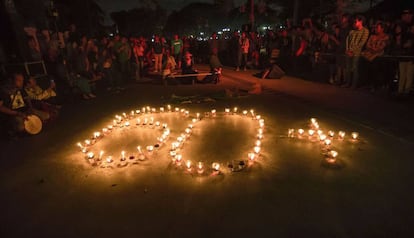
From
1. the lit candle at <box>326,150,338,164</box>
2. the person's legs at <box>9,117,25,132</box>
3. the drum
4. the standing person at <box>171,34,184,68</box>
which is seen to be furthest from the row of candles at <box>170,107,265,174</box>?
the standing person at <box>171,34,184,68</box>

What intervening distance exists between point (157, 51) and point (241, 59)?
178 inches

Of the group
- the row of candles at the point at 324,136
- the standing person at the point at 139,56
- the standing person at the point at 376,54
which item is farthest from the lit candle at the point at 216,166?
the standing person at the point at 139,56

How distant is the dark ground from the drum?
0.20 meters

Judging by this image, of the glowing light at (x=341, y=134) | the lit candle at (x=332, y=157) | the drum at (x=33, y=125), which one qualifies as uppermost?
the drum at (x=33, y=125)

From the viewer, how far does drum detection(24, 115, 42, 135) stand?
5.98m

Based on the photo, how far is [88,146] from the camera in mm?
5348

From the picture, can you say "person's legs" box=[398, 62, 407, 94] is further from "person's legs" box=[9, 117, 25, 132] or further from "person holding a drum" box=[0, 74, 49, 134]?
"person's legs" box=[9, 117, 25, 132]

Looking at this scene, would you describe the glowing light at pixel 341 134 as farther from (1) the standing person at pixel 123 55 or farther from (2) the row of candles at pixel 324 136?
(1) the standing person at pixel 123 55

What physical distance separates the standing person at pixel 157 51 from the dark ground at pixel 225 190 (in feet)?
27.7

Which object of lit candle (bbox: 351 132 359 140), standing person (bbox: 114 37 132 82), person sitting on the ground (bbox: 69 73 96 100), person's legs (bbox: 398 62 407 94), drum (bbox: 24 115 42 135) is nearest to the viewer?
lit candle (bbox: 351 132 359 140)

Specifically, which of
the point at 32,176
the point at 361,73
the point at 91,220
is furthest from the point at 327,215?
the point at 361,73

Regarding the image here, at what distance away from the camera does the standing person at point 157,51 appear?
13516 mm

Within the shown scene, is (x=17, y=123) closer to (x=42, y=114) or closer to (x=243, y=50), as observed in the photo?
(x=42, y=114)

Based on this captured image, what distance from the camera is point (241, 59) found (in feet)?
49.4
